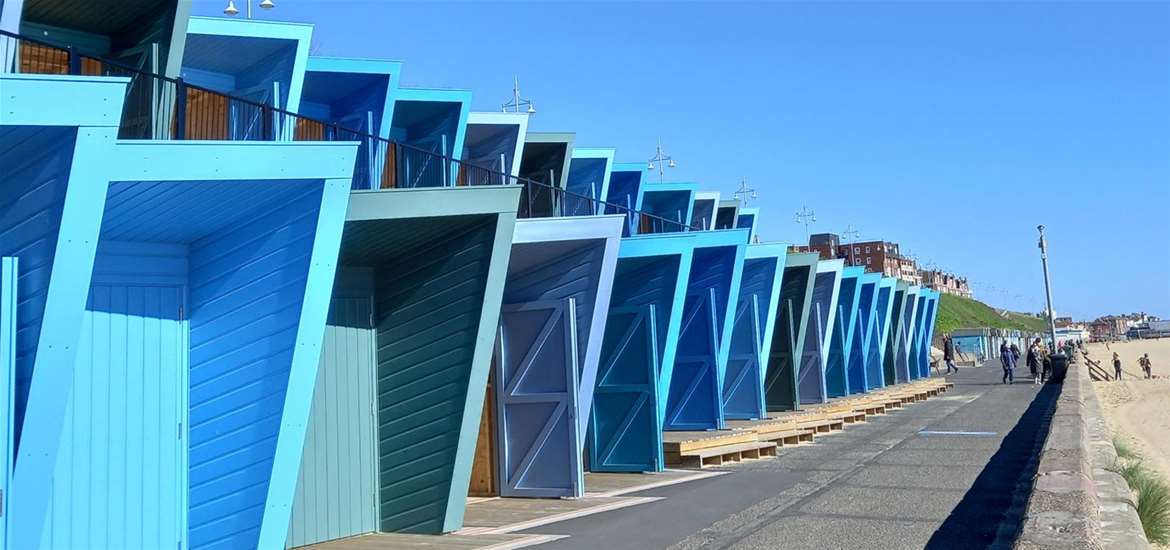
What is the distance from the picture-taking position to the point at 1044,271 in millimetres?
47250

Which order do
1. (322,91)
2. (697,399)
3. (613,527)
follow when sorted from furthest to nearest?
(697,399)
(322,91)
(613,527)

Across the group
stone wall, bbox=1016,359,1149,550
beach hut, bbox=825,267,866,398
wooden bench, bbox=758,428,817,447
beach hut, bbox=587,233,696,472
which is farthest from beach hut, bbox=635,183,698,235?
stone wall, bbox=1016,359,1149,550

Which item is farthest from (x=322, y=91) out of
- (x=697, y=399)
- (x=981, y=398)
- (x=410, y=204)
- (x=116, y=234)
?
(x=981, y=398)

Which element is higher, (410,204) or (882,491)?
(410,204)

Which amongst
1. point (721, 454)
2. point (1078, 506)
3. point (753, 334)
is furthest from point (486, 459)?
point (753, 334)

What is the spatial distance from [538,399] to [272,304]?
19.3 feet

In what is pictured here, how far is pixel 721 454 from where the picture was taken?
17.9 m

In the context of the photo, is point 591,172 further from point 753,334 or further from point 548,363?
point 548,363

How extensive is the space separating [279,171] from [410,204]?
2068 millimetres

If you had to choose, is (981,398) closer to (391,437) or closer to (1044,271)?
(1044,271)

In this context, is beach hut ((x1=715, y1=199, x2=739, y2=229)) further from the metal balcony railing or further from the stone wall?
the stone wall

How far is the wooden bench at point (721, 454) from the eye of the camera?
1744 cm

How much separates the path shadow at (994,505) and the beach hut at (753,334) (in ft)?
22.2

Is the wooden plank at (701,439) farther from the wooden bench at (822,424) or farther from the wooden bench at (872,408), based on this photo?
the wooden bench at (872,408)
